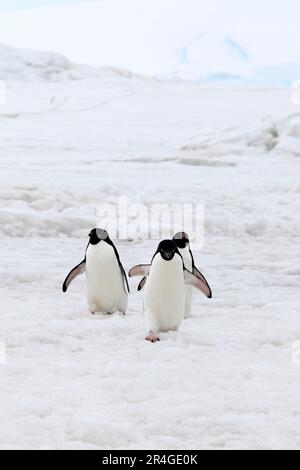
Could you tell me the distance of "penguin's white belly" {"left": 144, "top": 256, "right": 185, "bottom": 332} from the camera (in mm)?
5285

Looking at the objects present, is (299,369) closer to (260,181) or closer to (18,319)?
(18,319)

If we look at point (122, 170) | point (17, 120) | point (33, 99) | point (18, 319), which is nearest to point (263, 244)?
point (18, 319)

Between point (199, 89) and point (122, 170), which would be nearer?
point (122, 170)

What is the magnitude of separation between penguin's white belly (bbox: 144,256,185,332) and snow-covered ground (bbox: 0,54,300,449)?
14 cm

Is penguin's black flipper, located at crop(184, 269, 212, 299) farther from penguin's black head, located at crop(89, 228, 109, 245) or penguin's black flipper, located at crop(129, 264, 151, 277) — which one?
penguin's black head, located at crop(89, 228, 109, 245)

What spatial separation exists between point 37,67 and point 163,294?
36.8 m

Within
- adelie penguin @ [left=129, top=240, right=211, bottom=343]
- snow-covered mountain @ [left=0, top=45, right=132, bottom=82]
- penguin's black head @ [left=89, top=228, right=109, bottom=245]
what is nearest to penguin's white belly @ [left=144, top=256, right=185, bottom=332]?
→ adelie penguin @ [left=129, top=240, right=211, bottom=343]

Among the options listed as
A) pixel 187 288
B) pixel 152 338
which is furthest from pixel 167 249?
pixel 187 288

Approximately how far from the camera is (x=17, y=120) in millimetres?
24734

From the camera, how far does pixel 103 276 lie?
582 cm

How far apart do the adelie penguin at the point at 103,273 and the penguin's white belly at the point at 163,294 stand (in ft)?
1.68

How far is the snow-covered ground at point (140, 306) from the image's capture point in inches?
144

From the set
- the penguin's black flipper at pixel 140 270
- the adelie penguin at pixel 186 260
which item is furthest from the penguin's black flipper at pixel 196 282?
the adelie penguin at pixel 186 260
